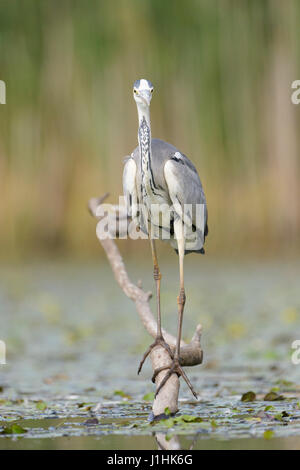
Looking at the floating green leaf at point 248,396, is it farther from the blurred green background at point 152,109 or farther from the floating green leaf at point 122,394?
the blurred green background at point 152,109

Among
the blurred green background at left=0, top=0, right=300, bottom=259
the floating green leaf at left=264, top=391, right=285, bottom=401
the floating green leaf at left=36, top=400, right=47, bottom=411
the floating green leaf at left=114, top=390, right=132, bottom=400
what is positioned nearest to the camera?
the floating green leaf at left=36, top=400, right=47, bottom=411

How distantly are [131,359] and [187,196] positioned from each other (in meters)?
2.92

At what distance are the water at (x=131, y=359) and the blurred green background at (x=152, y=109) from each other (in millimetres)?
833

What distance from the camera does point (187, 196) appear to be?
18.6 feet

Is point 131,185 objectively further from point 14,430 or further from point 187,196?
point 14,430

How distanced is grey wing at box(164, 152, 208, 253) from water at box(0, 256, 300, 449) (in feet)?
3.77

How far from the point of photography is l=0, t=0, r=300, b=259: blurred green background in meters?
15.1

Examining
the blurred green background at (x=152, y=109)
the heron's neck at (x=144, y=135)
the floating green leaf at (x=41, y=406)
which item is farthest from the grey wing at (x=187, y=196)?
the blurred green background at (x=152, y=109)

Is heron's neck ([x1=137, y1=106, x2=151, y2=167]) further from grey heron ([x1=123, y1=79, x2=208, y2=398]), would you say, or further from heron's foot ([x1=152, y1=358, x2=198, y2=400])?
heron's foot ([x1=152, y1=358, x2=198, y2=400])

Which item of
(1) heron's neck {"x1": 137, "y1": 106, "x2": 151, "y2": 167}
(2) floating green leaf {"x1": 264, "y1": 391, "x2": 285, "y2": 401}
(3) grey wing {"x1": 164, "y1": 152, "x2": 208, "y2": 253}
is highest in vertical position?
(1) heron's neck {"x1": 137, "y1": 106, "x2": 151, "y2": 167}

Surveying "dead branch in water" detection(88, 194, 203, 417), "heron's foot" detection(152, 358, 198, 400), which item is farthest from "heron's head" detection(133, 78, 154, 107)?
"heron's foot" detection(152, 358, 198, 400)

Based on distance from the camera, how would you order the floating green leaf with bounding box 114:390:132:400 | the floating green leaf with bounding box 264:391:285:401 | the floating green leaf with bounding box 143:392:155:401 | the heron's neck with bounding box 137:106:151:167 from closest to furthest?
the heron's neck with bounding box 137:106:151:167
the floating green leaf with bounding box 264:391:285:401
the floating green leaf with bounding box 143:392:155:401
the floating green leaf with bounding box 114:390:132:400

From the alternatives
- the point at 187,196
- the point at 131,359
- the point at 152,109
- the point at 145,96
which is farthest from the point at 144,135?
the point at 152,109

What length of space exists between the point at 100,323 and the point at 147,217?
4.90m
